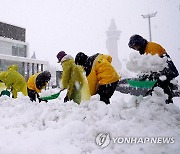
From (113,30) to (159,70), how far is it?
86.7 meters

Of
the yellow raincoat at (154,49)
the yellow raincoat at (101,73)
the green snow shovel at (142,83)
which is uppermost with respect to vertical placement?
the yellow raincoat at (154,49)

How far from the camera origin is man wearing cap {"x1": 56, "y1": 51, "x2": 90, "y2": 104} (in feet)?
16.2

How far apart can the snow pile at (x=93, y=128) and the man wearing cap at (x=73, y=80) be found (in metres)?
0.85

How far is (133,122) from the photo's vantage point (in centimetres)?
315

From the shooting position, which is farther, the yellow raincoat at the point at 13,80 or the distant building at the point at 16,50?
the distant building at the point at 16,50

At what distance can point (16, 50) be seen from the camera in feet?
118

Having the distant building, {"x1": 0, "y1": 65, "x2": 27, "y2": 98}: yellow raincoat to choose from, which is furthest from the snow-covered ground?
the distant building


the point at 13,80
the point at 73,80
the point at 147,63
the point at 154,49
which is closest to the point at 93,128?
the point at 147,63

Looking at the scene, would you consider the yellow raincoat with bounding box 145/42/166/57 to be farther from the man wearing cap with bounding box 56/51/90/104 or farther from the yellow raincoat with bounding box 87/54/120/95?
the man wearing cap with bounding box 56/51/90/104

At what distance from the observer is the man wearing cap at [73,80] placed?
493 centimetres

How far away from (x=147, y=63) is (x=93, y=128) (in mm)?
1184

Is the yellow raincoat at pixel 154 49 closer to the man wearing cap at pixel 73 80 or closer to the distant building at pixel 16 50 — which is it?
the man wearing cap at pixel 73 80

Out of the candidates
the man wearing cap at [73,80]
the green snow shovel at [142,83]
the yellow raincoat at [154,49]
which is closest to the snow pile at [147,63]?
the green snow shovel at [142,83]

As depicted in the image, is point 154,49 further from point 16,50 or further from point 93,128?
point 16,50
